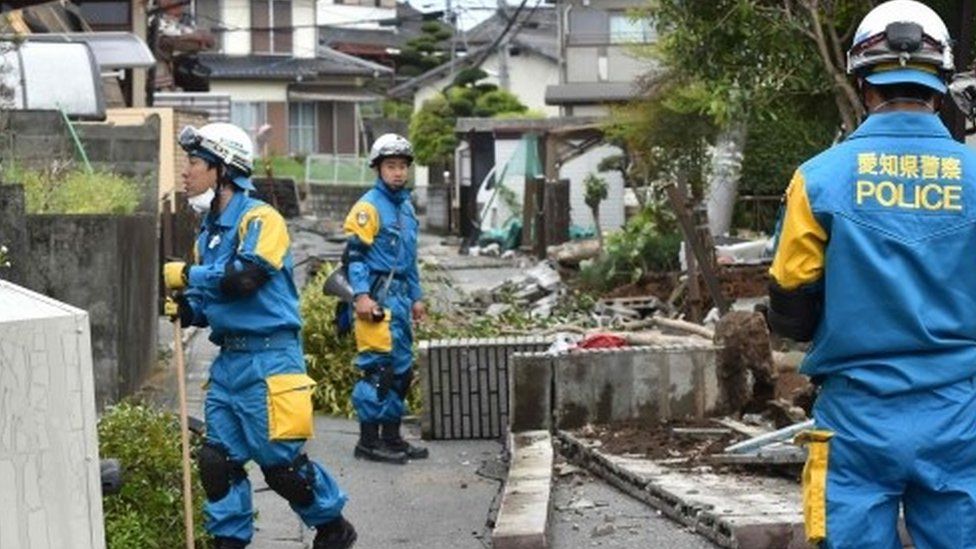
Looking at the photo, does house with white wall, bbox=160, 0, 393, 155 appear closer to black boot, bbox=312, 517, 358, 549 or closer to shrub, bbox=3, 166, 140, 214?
shrub, bbox=3, 166, 140, 214

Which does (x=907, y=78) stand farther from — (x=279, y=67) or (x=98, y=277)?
(x=279, y=67)

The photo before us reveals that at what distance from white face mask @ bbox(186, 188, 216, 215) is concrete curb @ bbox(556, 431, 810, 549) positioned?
2347 mm

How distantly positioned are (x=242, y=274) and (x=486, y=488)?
315 centimetres

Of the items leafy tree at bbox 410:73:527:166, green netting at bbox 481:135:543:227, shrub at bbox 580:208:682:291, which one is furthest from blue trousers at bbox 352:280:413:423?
leafy tree at bbox 410:73:527:166

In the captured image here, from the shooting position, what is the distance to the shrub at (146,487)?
8359 mm

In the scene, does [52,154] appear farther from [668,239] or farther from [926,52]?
[926,52]

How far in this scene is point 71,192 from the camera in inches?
553

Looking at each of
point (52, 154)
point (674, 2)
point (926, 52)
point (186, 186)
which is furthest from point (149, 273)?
point (926, 52)

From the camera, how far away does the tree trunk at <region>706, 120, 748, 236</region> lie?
80.0 feet

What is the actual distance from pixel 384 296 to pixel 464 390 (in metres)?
1.19

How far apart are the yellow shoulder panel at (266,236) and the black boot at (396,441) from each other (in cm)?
381

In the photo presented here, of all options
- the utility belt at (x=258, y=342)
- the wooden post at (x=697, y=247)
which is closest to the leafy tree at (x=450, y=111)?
the wooden post at (x=697, y=247)

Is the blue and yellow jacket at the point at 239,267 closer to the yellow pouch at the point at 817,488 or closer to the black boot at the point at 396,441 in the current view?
the yellow pouch at the point at 817,488

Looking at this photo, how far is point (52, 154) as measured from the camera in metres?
16.1
